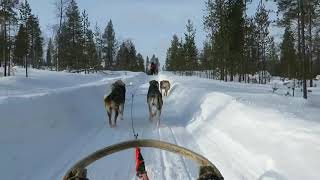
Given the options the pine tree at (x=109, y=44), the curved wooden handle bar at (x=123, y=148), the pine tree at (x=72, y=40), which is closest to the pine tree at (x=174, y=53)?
the pine tree at (x=109, y=44)

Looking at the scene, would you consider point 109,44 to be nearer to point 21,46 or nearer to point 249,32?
point 21,46

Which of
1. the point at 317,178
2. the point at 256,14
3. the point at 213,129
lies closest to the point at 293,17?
the point at 256,14

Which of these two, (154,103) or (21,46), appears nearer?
(154,103)

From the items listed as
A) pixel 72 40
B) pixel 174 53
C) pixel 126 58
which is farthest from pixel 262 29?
pixel 126 58

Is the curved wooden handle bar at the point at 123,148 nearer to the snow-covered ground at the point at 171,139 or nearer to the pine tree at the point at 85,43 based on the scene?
the snow-covered ground at the point at 171,139

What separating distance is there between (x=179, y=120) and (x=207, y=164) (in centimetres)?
1281

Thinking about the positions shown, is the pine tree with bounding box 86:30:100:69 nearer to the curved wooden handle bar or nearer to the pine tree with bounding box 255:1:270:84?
the pine tree with bounding box 255:1:270:84

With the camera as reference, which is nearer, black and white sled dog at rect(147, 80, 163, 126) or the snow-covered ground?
Answer: the snow-covered ground

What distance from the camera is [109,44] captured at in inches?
3878

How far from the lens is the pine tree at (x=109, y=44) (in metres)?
97.8

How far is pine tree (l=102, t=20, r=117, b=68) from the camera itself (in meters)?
97.8

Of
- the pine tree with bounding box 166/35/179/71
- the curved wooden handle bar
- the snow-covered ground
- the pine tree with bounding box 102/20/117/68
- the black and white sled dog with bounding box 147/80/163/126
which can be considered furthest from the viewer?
the pine tree with bounding box 102/20/117/68

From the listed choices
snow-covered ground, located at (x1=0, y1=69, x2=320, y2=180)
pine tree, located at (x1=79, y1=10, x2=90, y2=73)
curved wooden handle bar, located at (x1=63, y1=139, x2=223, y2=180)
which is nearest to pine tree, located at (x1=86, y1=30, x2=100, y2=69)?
pine tree, located at (x1=79, y1=10, x2=90, y2=73)

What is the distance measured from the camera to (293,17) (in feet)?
120
